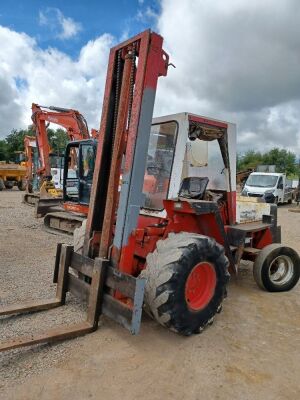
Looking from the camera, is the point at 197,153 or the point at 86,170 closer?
the point at 197,153

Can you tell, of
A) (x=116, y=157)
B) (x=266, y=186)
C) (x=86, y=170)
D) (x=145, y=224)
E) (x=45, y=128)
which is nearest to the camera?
(x=116, y=157)

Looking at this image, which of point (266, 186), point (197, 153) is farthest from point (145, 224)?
point (266, 186)

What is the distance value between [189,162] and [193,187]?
329 millimetres

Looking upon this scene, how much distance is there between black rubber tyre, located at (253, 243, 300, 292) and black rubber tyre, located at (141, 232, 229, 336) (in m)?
1.54

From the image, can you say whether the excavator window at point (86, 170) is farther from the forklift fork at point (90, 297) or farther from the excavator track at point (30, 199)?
the excavator track at point (30, 199)

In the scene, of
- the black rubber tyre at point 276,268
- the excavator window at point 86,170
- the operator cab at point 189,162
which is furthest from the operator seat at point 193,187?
the excavator window at point 86,170

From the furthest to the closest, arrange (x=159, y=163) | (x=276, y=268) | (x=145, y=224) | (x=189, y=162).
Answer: (x=276, y=268) → (x=189, y=162) → (x=159, y=163) → (x=145, y=224)

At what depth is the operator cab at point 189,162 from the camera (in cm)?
424

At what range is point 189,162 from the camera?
15.3 ft

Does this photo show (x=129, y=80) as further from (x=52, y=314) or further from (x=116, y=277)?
(x=52, y=314)

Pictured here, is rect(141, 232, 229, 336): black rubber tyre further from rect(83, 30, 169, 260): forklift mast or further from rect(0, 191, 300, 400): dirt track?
rect(83, 30, 169, 260): forklift mast

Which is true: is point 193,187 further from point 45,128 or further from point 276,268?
point 45,128

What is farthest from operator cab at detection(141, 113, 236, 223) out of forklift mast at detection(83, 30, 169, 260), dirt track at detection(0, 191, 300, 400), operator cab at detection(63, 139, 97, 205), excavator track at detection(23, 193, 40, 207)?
excavator track at detection(23, 193, 40, 207)

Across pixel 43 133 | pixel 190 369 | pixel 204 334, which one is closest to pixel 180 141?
pixel 204 334
